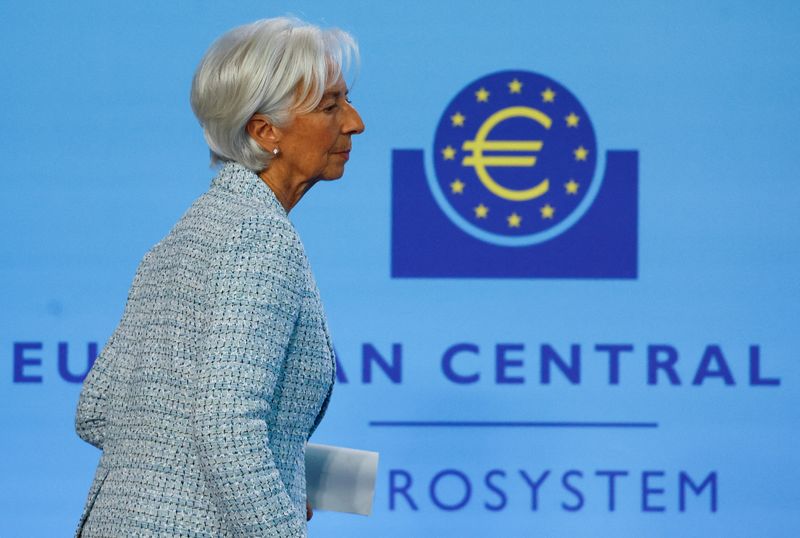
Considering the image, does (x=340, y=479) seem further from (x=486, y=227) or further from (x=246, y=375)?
(x=486, y=227)

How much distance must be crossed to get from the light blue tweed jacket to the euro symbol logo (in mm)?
1315

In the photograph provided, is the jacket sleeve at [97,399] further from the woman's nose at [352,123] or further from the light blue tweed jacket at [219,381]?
the woman's nose at [352,123]

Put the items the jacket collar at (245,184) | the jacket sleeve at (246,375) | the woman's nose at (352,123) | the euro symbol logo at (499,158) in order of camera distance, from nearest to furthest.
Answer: the jacket sleeve at (246,375), the jacket collar at (245,184), the woman's nose at (352,123), the euro symbol logo at (499,158)

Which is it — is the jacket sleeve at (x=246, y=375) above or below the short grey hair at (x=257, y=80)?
below

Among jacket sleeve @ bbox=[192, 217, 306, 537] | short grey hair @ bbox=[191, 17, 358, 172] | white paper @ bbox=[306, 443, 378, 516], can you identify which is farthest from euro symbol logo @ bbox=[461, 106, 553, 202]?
jacket sleeve @ bbox=[192, 217, 306, 537]

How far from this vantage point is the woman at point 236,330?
1.15 meters

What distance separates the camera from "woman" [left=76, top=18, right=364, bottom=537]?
115cm

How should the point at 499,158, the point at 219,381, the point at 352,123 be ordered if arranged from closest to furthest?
the point at 219,381 < the point at 352,123 < the point at 499,158

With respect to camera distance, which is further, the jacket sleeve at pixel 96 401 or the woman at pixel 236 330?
the jacket sleeve at pixel 96 401

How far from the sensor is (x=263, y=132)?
1.33 m

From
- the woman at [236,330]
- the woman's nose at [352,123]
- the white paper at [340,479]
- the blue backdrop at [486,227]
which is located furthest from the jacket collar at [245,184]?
the blue backdrop at [486,227]

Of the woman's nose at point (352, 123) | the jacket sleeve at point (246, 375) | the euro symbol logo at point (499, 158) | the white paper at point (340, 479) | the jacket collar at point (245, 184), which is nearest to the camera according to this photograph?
the jacket sleeve at point (246, 375)

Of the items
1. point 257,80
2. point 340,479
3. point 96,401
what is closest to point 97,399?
point 96,401

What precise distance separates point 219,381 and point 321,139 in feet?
1.14
